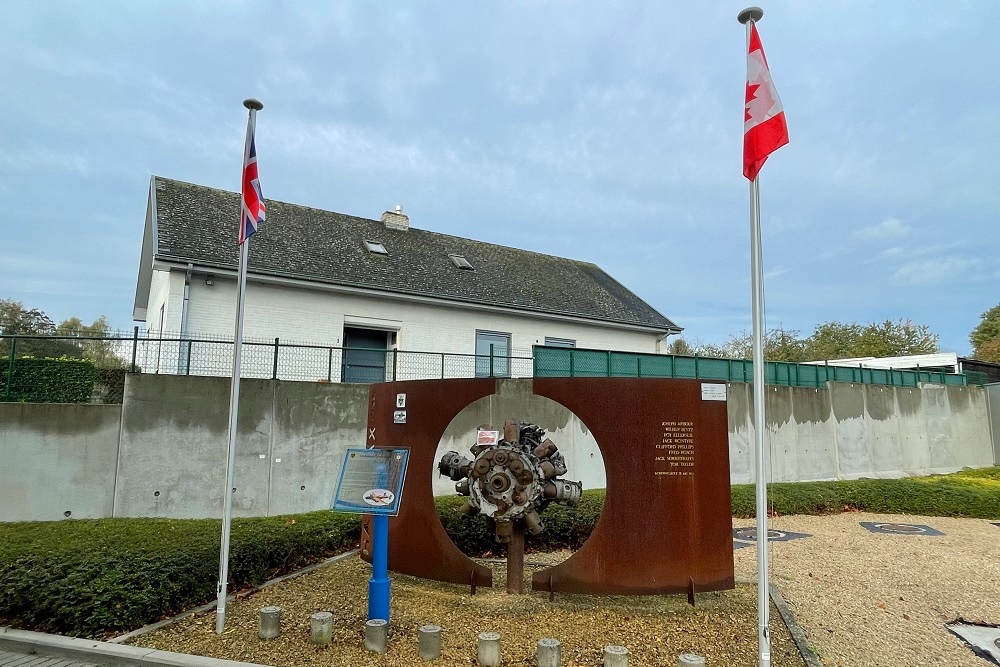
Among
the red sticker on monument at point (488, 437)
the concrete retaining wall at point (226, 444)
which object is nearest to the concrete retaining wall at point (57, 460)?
the concrete retaining wall at point (226, 444)

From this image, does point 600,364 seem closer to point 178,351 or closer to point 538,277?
point 538,277

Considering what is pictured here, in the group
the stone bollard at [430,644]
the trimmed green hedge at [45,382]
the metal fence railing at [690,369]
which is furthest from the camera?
the metal fence railing at [690,369]

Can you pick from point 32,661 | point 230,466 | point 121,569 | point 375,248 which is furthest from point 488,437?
point 375,248

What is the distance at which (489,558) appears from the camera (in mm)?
8766

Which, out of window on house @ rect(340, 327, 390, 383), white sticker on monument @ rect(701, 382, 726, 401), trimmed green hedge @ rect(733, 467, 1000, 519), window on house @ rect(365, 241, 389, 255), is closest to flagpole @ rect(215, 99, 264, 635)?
white sticker on monument @ rect(701, 382, 726, 401)

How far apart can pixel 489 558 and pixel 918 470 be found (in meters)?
18.7

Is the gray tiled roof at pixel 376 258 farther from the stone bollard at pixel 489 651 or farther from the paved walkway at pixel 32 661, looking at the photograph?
the stone bollard at pixel 489 651

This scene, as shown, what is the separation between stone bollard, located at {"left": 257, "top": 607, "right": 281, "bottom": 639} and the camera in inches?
214

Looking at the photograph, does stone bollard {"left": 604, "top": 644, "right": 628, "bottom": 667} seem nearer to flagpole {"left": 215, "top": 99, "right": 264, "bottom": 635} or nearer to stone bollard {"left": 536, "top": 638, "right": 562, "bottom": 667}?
stone bollard {"left": 536, "top": 638, "right": 562, "bottom": 667}

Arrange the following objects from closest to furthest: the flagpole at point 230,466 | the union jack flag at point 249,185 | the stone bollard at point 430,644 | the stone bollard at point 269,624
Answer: the stone bollard at point 430,644, the stone bollard at point 269,624, the flagpole at point 230,466, the union jack flag at point 249,185

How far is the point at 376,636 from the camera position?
514 cm

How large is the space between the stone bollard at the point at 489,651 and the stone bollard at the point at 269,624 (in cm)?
189

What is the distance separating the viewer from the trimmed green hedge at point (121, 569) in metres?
5.63

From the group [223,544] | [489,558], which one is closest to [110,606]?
[223,544]
